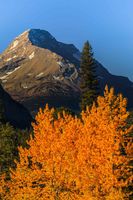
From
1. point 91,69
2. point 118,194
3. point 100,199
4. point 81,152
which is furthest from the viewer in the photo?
point 91,69

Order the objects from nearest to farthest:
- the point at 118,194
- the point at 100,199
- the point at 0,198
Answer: the point at 118,194
the point at 100,199
the point at 0,198

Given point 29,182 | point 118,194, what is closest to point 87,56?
point 29,182

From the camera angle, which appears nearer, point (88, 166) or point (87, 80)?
point (88, 166)

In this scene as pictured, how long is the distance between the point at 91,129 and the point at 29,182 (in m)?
9.32

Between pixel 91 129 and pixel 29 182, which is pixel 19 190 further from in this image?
pixel 91 129

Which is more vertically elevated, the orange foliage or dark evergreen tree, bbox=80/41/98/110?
dark evergreen tree, bbox=80/41/98/110

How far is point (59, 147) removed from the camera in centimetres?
5988

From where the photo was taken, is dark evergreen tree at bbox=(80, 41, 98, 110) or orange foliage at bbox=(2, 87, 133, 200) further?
dark evergreen tree at bbox=(80, 41, 98, 110)

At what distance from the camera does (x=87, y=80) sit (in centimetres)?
11719

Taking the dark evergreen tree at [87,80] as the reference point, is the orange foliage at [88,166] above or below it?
below

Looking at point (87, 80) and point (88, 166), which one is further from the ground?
point (87, 80)

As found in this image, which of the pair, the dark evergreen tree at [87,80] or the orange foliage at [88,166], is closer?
the orange foliage at [88,166]

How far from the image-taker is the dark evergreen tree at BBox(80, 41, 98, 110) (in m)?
111

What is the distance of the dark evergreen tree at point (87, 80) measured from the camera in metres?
111
